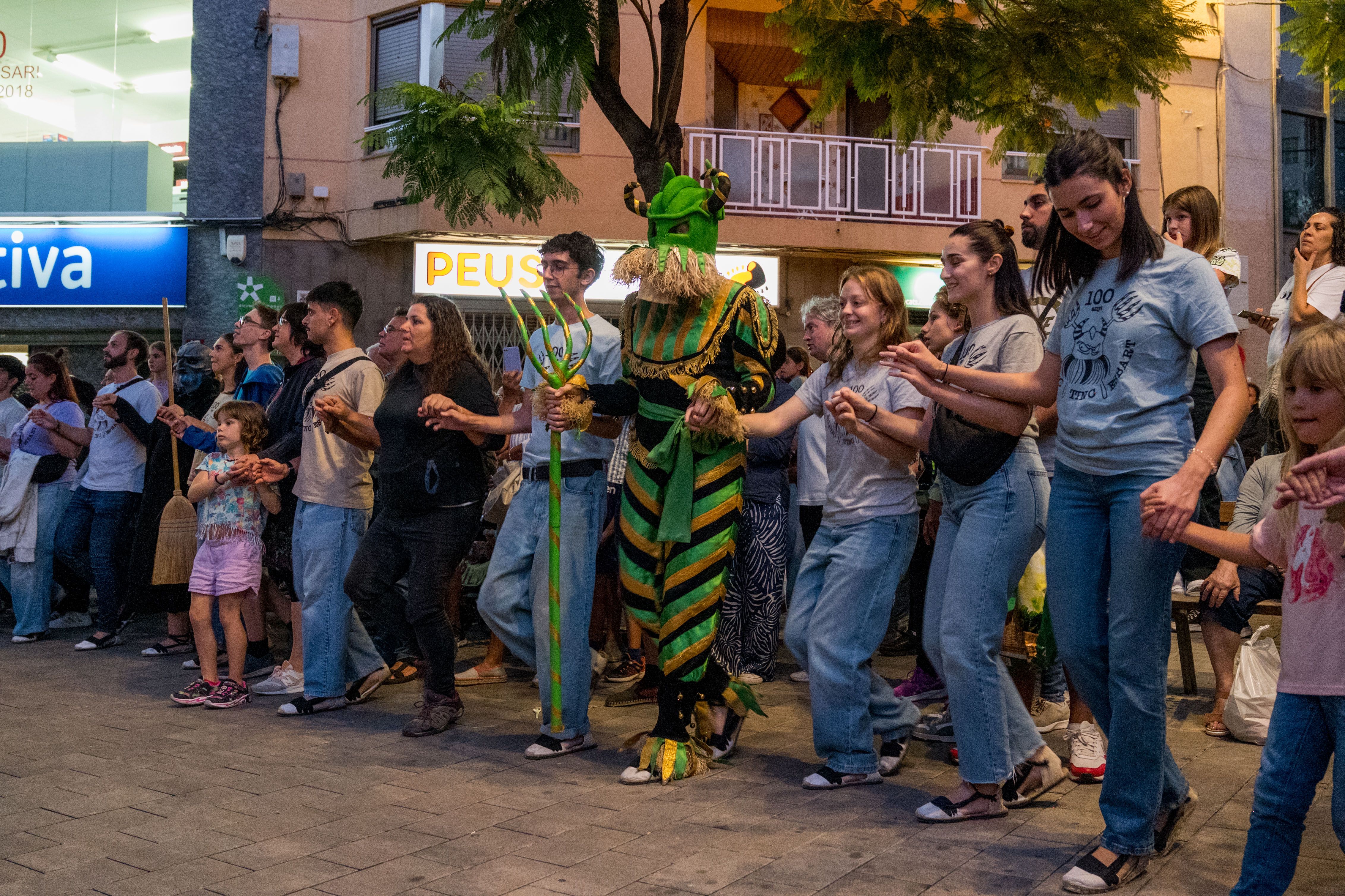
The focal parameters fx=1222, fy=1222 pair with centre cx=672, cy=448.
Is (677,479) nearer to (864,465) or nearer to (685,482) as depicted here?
(685,482)

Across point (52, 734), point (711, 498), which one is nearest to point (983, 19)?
point (711, 498)

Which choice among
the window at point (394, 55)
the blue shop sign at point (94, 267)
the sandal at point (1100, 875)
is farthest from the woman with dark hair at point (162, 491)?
the blue shop sign at point (94, 267)

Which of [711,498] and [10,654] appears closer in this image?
[711,498]

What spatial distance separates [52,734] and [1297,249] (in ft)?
20.2

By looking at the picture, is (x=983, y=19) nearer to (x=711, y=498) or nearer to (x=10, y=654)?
(x=711, y=498)

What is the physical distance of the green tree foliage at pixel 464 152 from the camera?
11383mm

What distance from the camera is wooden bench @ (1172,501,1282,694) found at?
6332 millimetres

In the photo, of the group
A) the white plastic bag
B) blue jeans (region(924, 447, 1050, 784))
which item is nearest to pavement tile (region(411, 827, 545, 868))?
blue jeans (region(924, 447, 1050, 784))

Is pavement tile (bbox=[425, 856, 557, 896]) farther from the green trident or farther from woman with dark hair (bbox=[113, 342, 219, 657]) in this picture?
woman with dark hair (bbox=[113, 342, 219, 657])

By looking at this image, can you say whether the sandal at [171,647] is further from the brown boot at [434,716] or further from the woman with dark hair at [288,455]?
the brown boot at [434,716]

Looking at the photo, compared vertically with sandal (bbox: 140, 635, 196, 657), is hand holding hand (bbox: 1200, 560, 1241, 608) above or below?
above

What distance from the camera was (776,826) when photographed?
163 inches

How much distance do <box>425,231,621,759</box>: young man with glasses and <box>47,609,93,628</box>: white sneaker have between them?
534 cm

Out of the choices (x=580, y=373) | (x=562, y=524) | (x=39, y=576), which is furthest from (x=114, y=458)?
(x=562, y=524)
